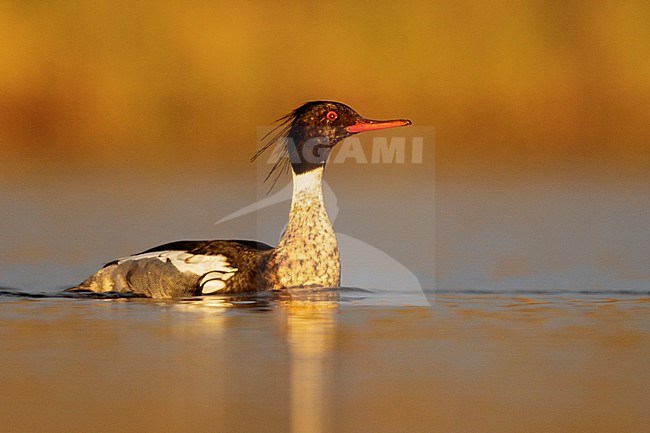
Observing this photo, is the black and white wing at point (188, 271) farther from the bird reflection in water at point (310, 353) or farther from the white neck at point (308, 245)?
the bird reflection in water at point (310, 353)

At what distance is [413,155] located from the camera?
2158 cm

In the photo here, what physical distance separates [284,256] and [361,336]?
2.26 meters

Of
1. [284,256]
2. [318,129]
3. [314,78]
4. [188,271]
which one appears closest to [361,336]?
[284,256]

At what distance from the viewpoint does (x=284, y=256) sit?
1044 cm

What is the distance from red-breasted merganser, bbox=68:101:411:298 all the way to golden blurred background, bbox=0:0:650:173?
9.81 meters

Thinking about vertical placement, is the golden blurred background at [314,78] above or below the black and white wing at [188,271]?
above

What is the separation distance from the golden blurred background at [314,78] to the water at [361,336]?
608 centimetres

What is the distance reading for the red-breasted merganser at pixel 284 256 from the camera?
1035 centimetres

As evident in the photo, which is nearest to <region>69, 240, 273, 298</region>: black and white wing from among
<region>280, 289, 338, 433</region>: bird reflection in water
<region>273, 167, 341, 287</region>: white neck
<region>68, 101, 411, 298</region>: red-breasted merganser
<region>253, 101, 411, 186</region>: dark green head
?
<region>68, 101, 411, 298</region>: red-breasted merganser

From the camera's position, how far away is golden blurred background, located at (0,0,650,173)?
2136 centimetres

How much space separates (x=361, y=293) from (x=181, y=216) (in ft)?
17.4

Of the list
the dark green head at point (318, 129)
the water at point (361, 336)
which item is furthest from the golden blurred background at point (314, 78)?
the dark green head at point (318, 129)

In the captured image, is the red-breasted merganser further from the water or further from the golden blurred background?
the golden blurred background

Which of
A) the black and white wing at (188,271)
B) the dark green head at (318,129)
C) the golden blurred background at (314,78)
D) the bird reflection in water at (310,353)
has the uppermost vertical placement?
the golden blurred background at (314,78)
